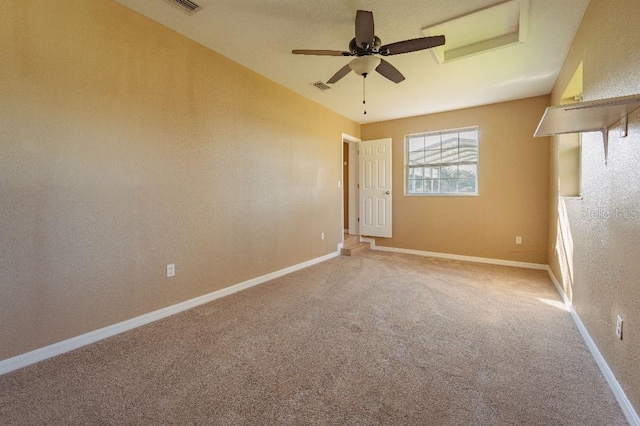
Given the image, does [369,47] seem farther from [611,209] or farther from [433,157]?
[433,157]

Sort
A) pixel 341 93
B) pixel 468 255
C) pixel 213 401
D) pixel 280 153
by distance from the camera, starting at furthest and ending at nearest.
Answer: pixel 468 255, pixel 341 93, pixel 280 153, pixel 213 401

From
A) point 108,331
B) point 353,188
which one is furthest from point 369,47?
point 353,188

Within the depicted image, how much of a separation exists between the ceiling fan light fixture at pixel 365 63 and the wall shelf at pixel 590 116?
4.54 feet

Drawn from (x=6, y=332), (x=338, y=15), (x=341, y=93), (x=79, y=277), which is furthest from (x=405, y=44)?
(x=6, y=332)

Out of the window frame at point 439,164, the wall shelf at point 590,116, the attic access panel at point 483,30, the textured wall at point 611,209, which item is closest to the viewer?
the wall shelf at point 590,116

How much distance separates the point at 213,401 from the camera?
1.55 metres

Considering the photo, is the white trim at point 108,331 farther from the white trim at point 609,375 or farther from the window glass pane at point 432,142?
the window glass pane at point 432,142

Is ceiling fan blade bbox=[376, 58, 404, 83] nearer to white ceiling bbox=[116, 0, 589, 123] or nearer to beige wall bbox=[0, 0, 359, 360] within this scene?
white ceiling bbox=[116, 0, 589, 123]

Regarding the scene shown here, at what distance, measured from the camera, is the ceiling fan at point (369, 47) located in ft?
7.06

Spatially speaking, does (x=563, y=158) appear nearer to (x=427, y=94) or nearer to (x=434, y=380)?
(x=427, y=94)

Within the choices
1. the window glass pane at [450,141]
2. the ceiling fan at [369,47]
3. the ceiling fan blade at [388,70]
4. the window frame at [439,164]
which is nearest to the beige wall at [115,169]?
the ceiling fan at [369,47]

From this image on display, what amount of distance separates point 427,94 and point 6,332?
16.4 ft

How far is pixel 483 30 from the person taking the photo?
2.88 metres

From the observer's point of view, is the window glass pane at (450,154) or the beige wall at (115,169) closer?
the beige wall at (115,169)
